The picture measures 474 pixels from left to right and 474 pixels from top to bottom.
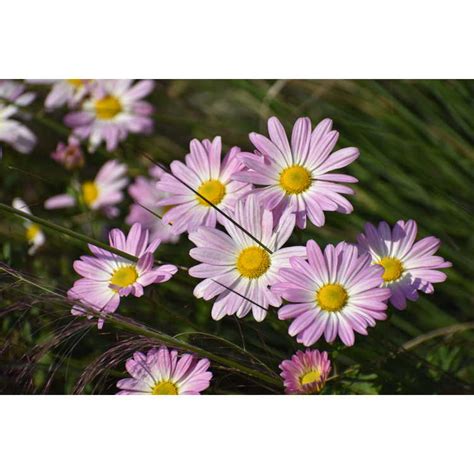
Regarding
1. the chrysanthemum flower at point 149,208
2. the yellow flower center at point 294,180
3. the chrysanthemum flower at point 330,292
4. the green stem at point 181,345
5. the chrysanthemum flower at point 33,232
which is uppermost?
the chrysanthemum flower at point 149,208

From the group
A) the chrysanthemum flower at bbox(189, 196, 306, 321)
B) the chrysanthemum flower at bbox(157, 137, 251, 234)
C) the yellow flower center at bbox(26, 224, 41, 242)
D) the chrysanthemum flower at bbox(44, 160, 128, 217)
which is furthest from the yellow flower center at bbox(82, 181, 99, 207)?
the chrysanthemum flower at bbox(189, 196, 306, 321)

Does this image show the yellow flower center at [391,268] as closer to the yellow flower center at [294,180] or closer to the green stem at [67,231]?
the yellow flower center at [294,180]

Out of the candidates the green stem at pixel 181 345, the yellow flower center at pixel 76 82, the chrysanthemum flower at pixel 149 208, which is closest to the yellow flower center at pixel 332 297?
Answer: the green stem at pixel 181 345

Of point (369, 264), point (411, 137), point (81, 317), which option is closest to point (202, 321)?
point (81, 317)

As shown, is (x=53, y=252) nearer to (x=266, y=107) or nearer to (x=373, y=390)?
(x=266, y=107)

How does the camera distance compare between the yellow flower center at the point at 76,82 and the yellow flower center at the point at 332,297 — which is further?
the yellow flower center at the point at 76,82

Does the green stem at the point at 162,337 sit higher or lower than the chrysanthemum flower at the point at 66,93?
lower
